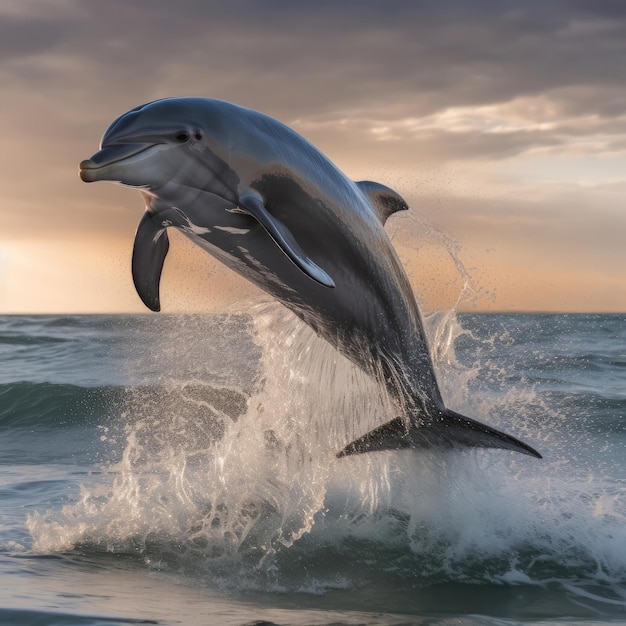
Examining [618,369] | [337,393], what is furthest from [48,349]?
[337,393]

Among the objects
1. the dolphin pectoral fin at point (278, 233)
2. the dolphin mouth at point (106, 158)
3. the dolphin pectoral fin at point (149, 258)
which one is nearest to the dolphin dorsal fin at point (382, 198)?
the dolphin pectoral fin at point (278, 233)

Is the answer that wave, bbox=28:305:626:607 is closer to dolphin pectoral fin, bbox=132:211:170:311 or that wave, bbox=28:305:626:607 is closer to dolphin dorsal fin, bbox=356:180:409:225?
dolphin dorsal fin, bbox=356:180:409:225

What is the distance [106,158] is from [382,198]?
294cm

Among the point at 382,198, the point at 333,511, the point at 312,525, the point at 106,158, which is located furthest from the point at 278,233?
the point at 333,511

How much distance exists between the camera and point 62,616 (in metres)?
5.53

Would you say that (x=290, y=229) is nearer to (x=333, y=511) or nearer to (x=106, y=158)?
(x=106, y=158)

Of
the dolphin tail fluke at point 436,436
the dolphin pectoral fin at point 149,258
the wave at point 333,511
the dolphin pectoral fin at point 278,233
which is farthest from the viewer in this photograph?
the dolphin tail fluke at point 436,436

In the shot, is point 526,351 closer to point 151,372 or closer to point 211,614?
point 151,372

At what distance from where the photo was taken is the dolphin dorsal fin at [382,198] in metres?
7.44

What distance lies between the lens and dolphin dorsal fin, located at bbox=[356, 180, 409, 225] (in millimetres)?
7438

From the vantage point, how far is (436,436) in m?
8.09

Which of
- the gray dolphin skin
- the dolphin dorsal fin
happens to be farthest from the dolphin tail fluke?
the dolphin dorsal fin

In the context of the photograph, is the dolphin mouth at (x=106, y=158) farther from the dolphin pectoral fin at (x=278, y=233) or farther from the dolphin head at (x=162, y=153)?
the dolphin pectoral fin at (x=278, y=233)

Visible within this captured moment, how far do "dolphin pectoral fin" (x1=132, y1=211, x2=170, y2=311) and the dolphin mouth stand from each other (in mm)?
745
